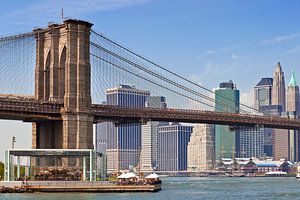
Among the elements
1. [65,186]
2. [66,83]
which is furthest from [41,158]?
[66,83]

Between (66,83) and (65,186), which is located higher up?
(66,83)

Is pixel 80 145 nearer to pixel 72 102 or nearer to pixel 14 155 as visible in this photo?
pixel 72 102

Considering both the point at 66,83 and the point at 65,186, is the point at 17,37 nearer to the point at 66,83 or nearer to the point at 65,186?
the point at 66,83

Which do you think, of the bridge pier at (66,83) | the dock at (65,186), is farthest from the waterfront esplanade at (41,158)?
the bridge pier at (66,83)

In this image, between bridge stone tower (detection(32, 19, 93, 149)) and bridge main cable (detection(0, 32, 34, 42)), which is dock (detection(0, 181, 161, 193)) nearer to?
bridge stone tower (detection(32, 19, 93, 149))

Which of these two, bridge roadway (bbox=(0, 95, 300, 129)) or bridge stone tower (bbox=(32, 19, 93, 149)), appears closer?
bridge roadway (bbox=(0, 95, 300, 129))

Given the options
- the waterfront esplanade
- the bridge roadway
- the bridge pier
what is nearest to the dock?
the waterfront esplanade

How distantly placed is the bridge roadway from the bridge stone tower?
1.62m

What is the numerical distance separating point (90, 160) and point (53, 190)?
20.8 ft

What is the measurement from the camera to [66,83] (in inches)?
3565

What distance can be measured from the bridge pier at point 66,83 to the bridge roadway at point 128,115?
65.2 inches

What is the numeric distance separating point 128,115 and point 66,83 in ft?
37.7

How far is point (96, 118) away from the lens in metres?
96.4

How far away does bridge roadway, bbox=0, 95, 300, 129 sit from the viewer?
8812 cm
